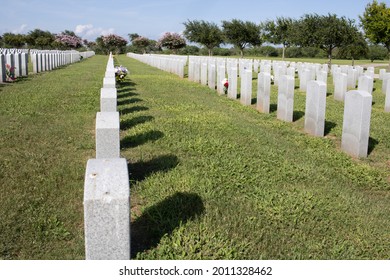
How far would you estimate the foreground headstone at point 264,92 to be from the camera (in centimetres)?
1059

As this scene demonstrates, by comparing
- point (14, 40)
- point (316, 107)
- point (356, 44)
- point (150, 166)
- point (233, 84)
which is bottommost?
point (150, 166)

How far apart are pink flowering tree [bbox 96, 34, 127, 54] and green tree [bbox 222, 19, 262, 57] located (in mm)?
33416

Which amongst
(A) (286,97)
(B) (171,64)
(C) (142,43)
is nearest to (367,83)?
(A) (286,97)

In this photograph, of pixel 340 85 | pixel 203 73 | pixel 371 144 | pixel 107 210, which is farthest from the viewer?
pixel 203 73

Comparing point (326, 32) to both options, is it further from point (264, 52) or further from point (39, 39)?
point (39, 39)

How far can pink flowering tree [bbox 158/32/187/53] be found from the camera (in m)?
70.3

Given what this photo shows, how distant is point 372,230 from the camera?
401 cm

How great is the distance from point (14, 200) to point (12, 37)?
239ft

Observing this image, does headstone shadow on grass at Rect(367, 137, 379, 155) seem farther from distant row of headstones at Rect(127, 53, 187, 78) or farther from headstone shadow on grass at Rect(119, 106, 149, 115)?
distant row of headstones at Rect(127, 53, 187, 78)

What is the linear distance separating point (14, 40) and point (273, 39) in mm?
44641

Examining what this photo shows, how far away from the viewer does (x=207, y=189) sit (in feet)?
15.7

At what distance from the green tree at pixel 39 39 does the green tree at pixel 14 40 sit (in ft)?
4.27

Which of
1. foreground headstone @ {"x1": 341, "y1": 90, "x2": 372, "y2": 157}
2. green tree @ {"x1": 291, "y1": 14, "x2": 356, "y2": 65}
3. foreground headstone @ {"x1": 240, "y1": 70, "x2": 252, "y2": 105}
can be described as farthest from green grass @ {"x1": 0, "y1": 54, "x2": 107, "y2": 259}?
green tree @ {"x1": 291, "y1": 14, "x2": 356, "y2": 65}

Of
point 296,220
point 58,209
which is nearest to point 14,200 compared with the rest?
point 58,209
